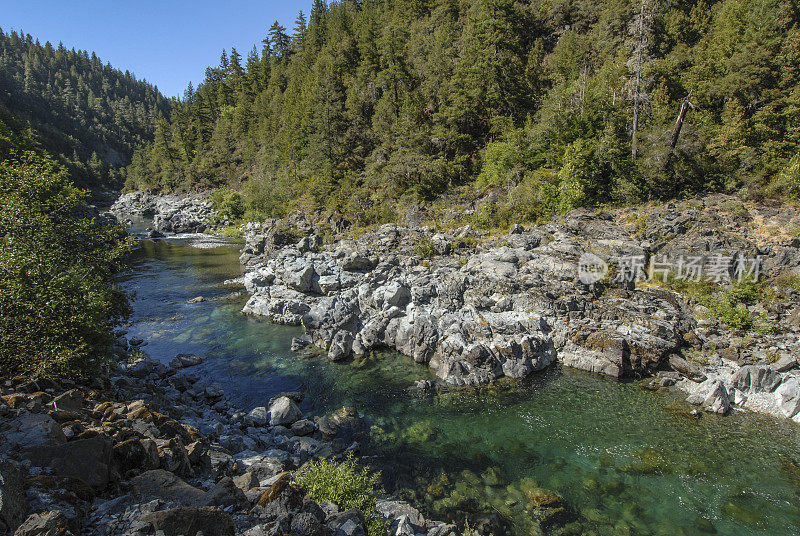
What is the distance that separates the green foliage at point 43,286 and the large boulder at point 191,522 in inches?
305

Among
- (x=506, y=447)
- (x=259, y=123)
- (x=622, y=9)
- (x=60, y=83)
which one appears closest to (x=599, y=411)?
(x=506, y=447)

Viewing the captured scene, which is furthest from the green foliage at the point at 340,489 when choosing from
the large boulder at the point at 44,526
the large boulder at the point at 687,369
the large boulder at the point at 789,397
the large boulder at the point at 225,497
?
the large boulder at the point at 789,397

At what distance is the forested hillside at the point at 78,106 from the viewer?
356 ft

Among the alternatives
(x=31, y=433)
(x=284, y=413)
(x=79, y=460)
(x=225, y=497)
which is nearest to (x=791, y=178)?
(x=284, y=413)

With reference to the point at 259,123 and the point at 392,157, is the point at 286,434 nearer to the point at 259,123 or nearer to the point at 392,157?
the point at 392,157

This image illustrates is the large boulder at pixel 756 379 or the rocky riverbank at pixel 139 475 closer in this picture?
the rocky riverbank at pixel 139 475

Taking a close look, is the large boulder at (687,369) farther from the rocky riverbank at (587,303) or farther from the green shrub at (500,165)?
the green shrub at (500,165)

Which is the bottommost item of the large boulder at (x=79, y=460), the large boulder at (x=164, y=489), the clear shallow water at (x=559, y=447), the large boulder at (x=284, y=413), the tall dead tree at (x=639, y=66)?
the clear shallow water at (x=559, y=447)

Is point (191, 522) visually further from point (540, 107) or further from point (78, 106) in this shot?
point (78, 106)

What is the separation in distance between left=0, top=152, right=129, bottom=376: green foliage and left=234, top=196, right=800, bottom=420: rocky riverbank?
11378 millimetres

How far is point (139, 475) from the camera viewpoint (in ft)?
26.3

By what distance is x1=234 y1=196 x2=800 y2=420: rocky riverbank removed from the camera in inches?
695

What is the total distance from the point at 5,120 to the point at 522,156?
86.7 metres

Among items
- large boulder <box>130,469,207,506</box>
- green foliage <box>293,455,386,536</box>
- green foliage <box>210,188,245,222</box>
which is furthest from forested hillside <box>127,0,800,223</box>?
large boulder <box>130,469,207,506</box>
